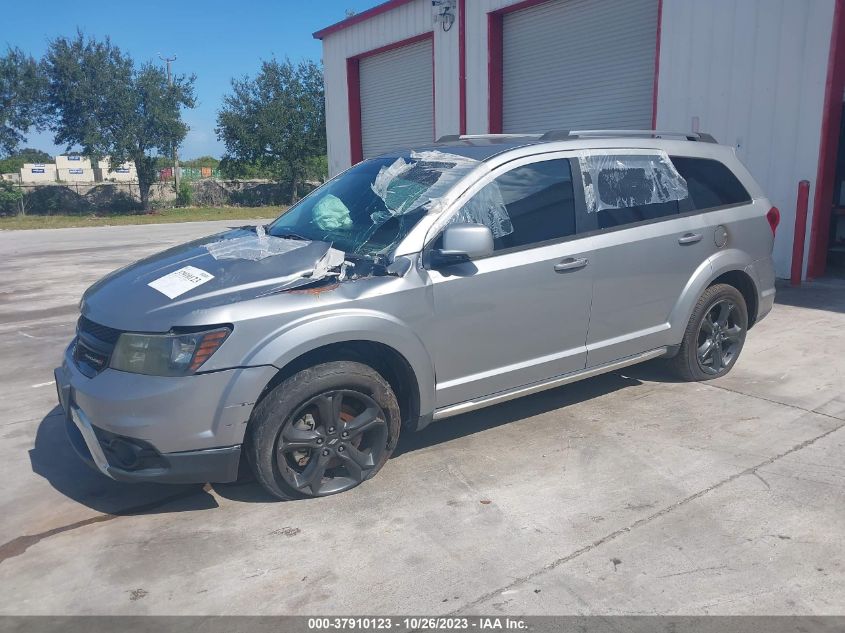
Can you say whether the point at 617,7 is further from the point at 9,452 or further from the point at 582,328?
the point at 9,452

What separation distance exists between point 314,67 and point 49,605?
4156 centimetres

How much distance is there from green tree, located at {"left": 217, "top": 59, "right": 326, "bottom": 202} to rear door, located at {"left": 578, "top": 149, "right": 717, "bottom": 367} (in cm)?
3699

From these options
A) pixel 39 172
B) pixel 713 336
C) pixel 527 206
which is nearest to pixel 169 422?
pixel 527 206

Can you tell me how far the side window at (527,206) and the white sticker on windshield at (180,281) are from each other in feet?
4.65

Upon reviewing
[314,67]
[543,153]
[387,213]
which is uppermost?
[314,67]

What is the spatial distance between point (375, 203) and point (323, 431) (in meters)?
1.48

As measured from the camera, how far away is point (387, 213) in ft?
13.5

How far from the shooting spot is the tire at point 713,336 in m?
5.09

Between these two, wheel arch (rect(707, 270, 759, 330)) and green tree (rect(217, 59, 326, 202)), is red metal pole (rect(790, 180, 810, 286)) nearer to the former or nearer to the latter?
wheel arch (rect(707, 270, 759, 330))

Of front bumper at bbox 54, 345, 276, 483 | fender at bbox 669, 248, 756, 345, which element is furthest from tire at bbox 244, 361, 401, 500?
fender at bbox 669, 248, 756, 345

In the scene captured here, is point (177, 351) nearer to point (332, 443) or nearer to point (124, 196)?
point (332, 443)

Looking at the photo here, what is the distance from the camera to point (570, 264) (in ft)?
13.9

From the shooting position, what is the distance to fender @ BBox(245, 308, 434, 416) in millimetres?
3307

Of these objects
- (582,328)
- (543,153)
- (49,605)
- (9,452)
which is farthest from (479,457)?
(9,452)
